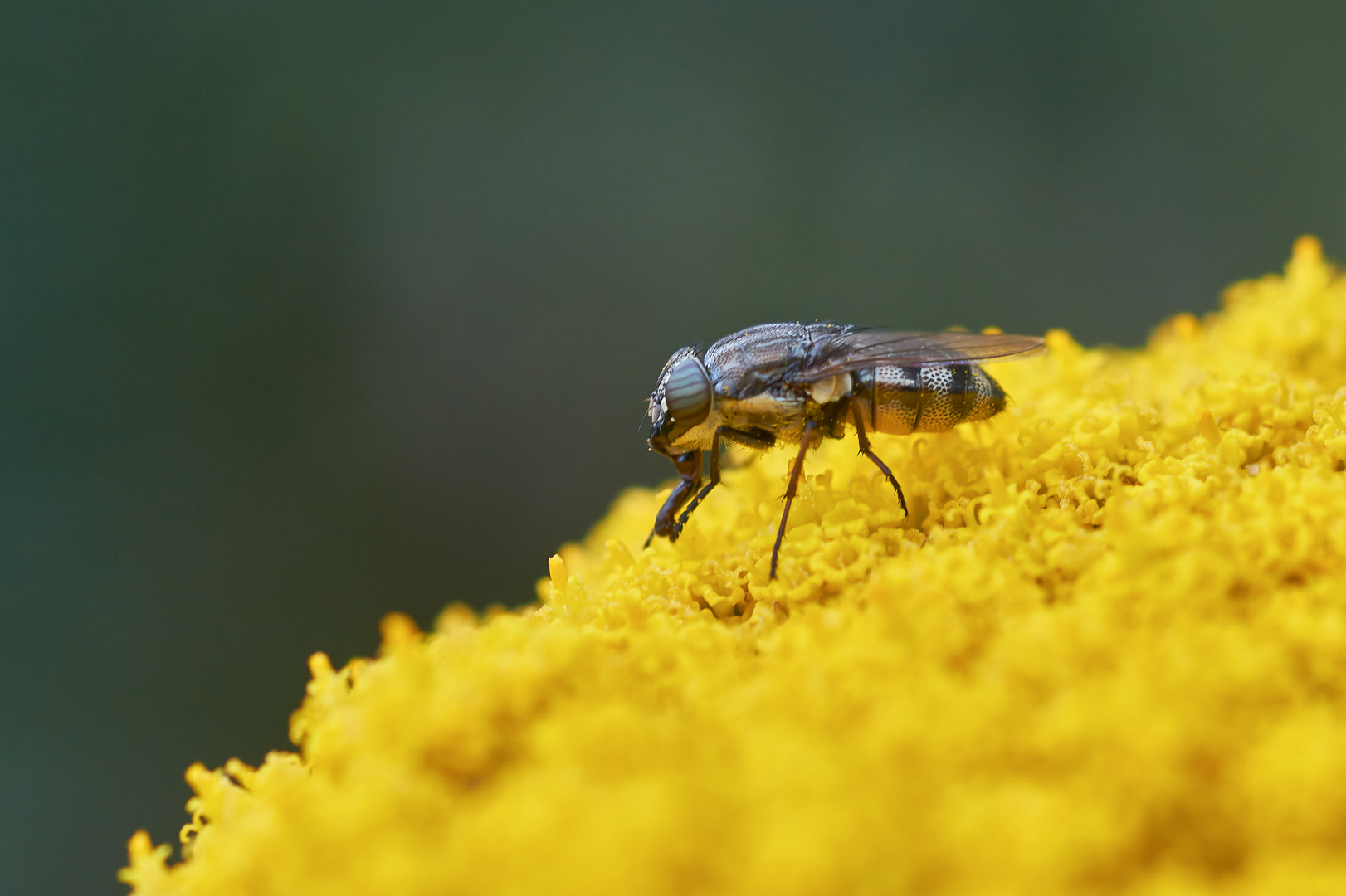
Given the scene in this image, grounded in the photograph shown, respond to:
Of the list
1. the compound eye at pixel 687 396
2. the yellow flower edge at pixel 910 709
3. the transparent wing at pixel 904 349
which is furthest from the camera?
the compound eye at pixel 687 396

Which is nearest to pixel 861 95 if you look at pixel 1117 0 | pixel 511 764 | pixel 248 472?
pixel 1117 0

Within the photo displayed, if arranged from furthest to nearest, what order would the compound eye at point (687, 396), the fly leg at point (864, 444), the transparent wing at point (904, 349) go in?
1. the compound eye at point (687, 396)
2. the transparent wing at point (904, 349)
3. the fly leg at point (864, 444)

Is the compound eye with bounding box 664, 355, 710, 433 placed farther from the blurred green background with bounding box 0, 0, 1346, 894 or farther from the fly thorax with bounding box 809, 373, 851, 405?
the blurred green background with bounding box 0, 0, 1346, 894

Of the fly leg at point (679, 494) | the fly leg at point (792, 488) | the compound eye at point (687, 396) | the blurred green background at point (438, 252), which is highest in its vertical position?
the blurred green background at point (438, 252)

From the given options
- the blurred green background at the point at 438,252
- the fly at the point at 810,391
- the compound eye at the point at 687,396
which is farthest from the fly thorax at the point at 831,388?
the blurred green background at the point at 438,252

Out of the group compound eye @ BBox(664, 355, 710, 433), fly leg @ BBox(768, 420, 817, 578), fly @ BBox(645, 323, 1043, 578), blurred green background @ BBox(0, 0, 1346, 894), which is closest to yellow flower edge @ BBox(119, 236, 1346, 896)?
fly leg @ BBox(768, 420, 817, 578)

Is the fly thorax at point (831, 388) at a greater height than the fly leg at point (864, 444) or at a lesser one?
greater

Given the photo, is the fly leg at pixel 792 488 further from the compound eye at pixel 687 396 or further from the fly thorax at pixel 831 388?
the compound eye at pixel 687 396
